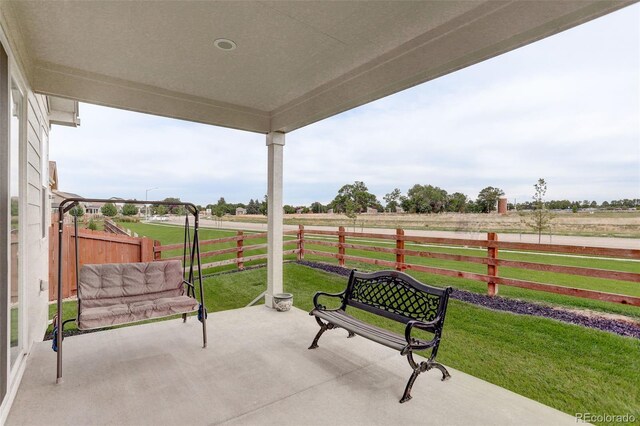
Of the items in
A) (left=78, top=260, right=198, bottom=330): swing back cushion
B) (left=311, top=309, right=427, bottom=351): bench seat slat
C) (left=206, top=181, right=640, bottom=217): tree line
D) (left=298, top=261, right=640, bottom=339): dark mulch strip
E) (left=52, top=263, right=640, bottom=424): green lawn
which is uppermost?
(left=206, top=181, right=640, bottom=217): tree line

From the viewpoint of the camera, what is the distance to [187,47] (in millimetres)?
2457

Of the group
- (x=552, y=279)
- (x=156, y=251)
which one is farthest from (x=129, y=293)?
(x=552, y=279)

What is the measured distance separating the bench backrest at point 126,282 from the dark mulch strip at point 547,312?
3.75 metres

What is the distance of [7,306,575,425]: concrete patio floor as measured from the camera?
1.93 metres

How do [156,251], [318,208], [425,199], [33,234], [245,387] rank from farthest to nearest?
[318,208]
[156,251]
[425,199]
[33,234]
[245,387]

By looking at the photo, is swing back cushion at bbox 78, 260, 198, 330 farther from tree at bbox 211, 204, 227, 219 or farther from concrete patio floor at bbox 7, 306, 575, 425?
tree at bbox 211, 204, 227, 219

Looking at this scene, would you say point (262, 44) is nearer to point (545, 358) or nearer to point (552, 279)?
point (545, 358)

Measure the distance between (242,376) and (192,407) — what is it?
1.51 feet

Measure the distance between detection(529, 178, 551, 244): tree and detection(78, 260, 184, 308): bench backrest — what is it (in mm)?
4114

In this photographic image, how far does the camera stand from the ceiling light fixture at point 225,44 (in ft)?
7.71

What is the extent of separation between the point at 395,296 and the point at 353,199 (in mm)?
2996

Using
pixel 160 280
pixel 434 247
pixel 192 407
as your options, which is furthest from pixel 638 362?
pixel 160 280

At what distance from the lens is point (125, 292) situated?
3074 millimetres

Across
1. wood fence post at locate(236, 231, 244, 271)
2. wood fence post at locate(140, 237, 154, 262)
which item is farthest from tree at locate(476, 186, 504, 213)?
wood fence post at locate(140, 237, 154, 262)
